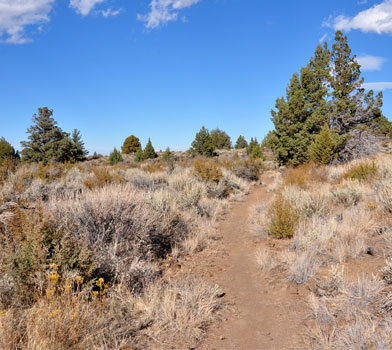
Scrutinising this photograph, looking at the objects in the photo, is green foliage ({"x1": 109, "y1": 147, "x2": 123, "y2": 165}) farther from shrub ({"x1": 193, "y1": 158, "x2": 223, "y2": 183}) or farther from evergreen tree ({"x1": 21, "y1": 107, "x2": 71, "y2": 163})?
shrub ({"x1": 193, "y1": 158, "x2": 223, "y2": 183})

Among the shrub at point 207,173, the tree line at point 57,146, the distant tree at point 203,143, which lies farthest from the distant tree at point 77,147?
the shrub at point 207,173

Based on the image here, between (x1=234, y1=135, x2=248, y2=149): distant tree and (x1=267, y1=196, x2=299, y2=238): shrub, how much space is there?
55.1 metres

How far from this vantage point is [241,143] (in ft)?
199

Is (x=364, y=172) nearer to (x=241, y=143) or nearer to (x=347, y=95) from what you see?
(x=347, y=95)

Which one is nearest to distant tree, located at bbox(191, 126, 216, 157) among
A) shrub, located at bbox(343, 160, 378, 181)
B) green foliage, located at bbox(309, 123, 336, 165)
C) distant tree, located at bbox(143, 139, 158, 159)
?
distant tree, located at bbox(143, 139, 158, 159)

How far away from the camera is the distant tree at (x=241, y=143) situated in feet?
199

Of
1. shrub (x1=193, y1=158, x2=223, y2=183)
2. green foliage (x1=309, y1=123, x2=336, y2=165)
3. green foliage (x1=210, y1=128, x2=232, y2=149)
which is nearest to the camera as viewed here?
shrub (x1=193, y1=158, x2=223, y2=183)

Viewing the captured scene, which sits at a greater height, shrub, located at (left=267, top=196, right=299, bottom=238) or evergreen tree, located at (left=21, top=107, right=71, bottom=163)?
evergreen tree, located at (left=21, top=107, right=71, bottom=163)

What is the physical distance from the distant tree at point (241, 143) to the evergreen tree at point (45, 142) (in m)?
36.1

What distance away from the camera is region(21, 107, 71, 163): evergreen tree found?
3315cm

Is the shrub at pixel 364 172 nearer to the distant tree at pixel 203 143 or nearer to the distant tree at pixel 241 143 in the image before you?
the distant tree at pixel 203 143

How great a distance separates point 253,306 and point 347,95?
880 inches

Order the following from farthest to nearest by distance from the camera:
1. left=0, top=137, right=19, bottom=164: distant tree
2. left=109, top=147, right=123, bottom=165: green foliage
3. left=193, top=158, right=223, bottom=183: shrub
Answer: left=109, top=147, right=123, bottom=165: green foliage → left=0, top=137, right=19, bottom=164: distant tree → left=193, top=158, right=223, bottom=183: shrub

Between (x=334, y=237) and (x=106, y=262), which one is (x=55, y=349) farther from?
(x=334, y=237)
